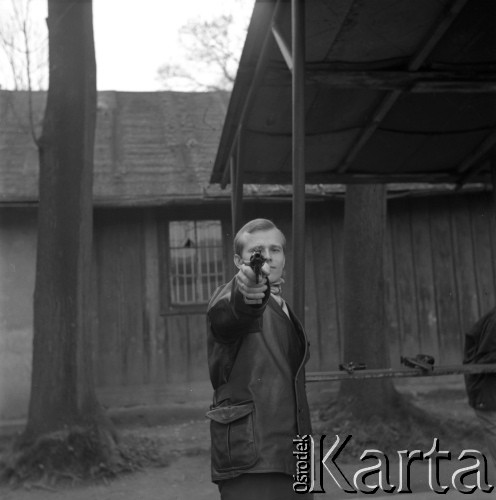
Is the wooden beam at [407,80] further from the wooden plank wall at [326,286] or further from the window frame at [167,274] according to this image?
the window frame at [167,274]

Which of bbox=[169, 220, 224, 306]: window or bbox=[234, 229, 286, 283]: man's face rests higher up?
bbox=[169, 220, 224, 306]: window

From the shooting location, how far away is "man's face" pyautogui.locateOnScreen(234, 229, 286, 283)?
8.08 ft

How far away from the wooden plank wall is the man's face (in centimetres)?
838

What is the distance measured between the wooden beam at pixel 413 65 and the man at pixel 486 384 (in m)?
1.43

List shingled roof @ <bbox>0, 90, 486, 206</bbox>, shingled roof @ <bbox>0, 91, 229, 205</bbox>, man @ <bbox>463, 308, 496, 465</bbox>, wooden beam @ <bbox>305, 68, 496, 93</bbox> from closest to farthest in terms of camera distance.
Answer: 1. man @ <bbox>463, 308, 496, 465</bbox>
2. wooden beam @ <bbox>305, 68, 496, 93</bbox>
3. shingled roof @ <bbox>0, 90, 486, 206</bbox>
4. shingled roof @ <bbox>0, 91, 229, 205</bbox>

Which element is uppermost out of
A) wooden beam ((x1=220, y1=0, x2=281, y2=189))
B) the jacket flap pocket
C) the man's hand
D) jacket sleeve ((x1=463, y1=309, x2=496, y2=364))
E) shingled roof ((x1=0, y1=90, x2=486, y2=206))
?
shingled roof ((x1=0, y1=90, x2=486, y2=206))

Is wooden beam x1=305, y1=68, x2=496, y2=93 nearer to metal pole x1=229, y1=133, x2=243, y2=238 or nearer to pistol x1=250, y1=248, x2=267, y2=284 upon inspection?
metal pole x1=229, y1=133, x2=243, y2=238

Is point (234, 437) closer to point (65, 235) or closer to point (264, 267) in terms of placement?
point (264, 267)

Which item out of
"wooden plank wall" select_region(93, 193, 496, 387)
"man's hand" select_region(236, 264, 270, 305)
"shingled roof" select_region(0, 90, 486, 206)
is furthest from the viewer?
"wooden plank wall" select_region(93, 193, 496, 387)

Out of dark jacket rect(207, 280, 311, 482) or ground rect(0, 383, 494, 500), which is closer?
dark jacket rect(207, 280, 311, 482)

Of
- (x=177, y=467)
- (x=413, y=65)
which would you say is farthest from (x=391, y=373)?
(x=177, y=467)

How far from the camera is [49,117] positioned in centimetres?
710

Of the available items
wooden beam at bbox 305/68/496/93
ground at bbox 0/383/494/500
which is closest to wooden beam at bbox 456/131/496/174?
wooden beam at bbox 305/68/496/93

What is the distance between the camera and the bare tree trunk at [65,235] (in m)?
6.68
